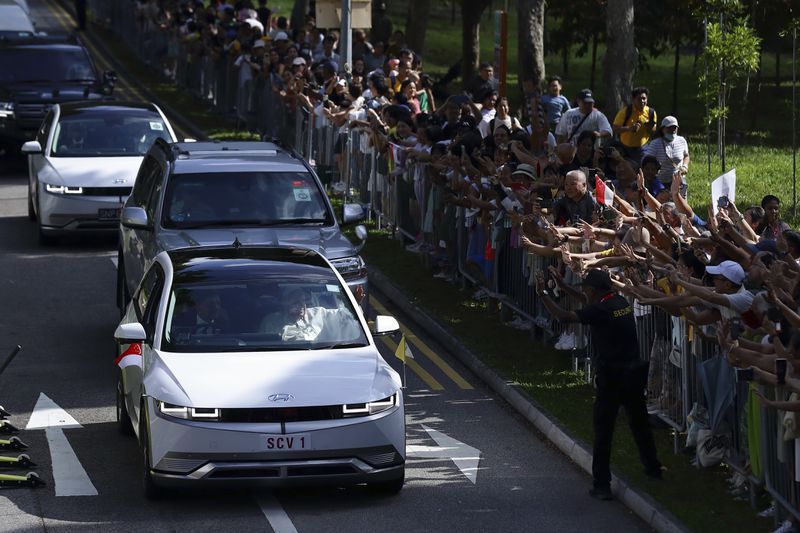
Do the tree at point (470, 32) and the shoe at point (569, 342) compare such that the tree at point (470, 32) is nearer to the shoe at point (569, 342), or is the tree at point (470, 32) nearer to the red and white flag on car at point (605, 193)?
the red and white flag on car at point (605, 193)

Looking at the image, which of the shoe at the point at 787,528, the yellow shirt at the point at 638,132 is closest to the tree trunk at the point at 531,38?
the yellow shirt at the point at 638,132

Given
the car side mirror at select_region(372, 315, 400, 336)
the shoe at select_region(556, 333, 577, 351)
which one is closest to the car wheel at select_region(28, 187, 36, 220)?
the shoe at select_region(556, 333, 577, 351)

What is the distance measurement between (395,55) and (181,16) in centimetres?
1245

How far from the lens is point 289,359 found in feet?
36.2

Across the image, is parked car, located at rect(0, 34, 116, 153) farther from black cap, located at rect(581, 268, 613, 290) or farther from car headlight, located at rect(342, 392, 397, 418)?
black cap, located at rect(581, 268, 613, 290)

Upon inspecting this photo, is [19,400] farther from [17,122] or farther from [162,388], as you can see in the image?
[17,122]

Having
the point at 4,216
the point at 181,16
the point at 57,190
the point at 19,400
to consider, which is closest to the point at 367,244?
the point at 57,190

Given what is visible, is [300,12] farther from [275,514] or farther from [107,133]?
[275,514]

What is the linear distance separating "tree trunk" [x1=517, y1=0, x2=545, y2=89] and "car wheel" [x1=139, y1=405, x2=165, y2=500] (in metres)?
20.8

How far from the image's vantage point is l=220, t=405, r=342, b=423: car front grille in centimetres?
1043

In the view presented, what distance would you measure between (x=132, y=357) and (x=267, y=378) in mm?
1638

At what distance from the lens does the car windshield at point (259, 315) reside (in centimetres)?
1134

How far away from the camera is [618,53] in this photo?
27141mm

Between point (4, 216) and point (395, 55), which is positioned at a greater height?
point (395, 55)
